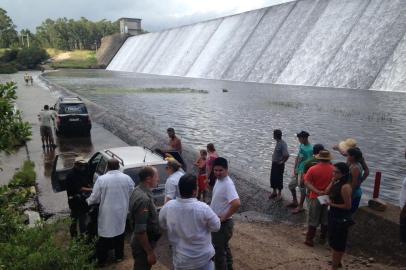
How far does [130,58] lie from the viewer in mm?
91500

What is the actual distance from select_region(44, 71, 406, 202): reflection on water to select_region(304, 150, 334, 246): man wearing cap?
3.31m

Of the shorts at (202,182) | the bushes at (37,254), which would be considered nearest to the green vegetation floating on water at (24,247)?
the bushes at (37,254)

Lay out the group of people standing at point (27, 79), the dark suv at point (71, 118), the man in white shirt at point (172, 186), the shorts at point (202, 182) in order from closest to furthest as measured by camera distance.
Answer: the man in white shirt at point (172, 186)
the shorts at point (202, 182)
the dark suv at point (71, 118)
the group of people standing at point (27, 79)

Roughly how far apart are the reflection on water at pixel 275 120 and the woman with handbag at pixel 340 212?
437 centimetres

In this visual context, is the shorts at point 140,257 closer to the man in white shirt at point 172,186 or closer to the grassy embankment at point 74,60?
the man in white shirt at point 172,186

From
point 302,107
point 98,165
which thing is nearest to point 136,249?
point 98,165

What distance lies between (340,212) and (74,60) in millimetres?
121548

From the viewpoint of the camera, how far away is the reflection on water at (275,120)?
13.1 meters

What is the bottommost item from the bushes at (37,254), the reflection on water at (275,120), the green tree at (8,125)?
the reflection on water at (275,120)

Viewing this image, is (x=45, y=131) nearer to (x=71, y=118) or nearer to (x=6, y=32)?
(x=71, y=118)

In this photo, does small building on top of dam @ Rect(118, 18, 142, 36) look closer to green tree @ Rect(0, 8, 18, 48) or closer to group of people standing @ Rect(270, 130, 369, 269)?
green tree @ Rect(0, 8, 18, 48)

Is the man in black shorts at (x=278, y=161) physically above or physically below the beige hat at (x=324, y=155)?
below

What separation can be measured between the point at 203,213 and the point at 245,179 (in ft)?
21.1

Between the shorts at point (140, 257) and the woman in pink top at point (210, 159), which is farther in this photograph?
the woman in pink top at point (210, 159)
